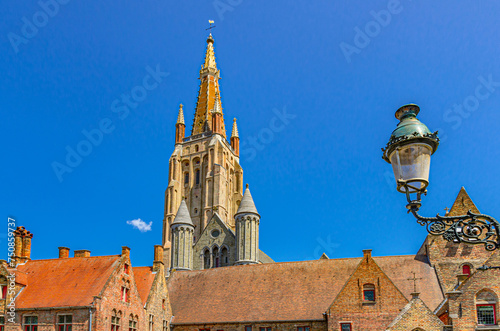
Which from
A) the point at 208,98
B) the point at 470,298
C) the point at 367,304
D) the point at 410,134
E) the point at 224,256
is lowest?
the point at 367,304

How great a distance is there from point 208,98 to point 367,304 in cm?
7128

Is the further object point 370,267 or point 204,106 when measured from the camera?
point 204,106

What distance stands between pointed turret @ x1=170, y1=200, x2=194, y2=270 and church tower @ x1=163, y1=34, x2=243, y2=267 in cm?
1494

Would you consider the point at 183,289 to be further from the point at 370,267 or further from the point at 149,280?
the point at 370,267

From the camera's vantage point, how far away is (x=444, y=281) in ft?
134

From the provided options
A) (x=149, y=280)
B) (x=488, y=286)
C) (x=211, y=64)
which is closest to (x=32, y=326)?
(x=149, y=280)

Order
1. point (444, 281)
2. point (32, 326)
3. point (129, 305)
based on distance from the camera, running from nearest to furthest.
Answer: point (32, 326)
point (129, 305)
point (444, 281)

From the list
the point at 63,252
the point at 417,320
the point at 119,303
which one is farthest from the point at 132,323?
the point at 417,320

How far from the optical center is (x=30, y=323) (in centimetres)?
3559

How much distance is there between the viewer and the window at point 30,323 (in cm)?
3547

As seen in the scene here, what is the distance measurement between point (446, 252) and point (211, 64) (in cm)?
7266

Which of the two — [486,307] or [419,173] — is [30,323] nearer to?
[486,307]

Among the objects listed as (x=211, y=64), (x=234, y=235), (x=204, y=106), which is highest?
(x=211, y=64)

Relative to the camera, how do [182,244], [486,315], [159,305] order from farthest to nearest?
[182,244]
[159,305]
[486,315]
